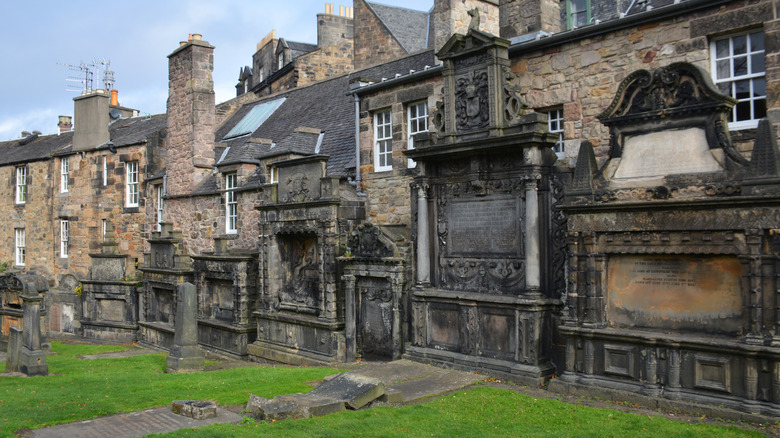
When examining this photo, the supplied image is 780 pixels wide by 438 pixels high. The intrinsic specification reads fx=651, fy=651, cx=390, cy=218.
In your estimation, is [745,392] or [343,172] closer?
[745,392]

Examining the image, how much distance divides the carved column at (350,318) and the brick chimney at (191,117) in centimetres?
1095

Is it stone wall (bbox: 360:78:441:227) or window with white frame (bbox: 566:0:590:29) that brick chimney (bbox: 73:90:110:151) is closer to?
stone wall (bbox: 360:78:441:227)

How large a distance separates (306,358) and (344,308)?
4.79 ft

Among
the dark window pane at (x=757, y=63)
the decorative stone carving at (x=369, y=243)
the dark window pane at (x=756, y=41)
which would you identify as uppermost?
the dark window pane at (x=756, y=41)

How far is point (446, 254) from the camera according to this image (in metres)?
12.0

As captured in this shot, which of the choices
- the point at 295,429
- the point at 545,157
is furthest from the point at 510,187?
the point at 295,429

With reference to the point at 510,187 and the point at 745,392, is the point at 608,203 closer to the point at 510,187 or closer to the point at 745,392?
the point at 510,187

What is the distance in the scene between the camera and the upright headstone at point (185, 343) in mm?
14255

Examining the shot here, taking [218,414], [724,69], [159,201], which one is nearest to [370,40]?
[159,201]

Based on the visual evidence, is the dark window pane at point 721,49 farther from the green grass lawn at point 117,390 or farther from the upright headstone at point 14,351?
the upright headstone at point 14,351

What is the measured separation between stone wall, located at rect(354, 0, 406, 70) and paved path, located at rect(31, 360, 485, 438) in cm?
1761

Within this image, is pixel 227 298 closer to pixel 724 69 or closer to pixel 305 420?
pixel 305 420

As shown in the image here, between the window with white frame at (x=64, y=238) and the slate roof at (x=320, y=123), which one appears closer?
the slate roof at (x=320, y=123)

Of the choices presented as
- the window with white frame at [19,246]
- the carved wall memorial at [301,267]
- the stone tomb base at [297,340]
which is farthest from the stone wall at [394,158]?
the window with white frame at [19,246]
